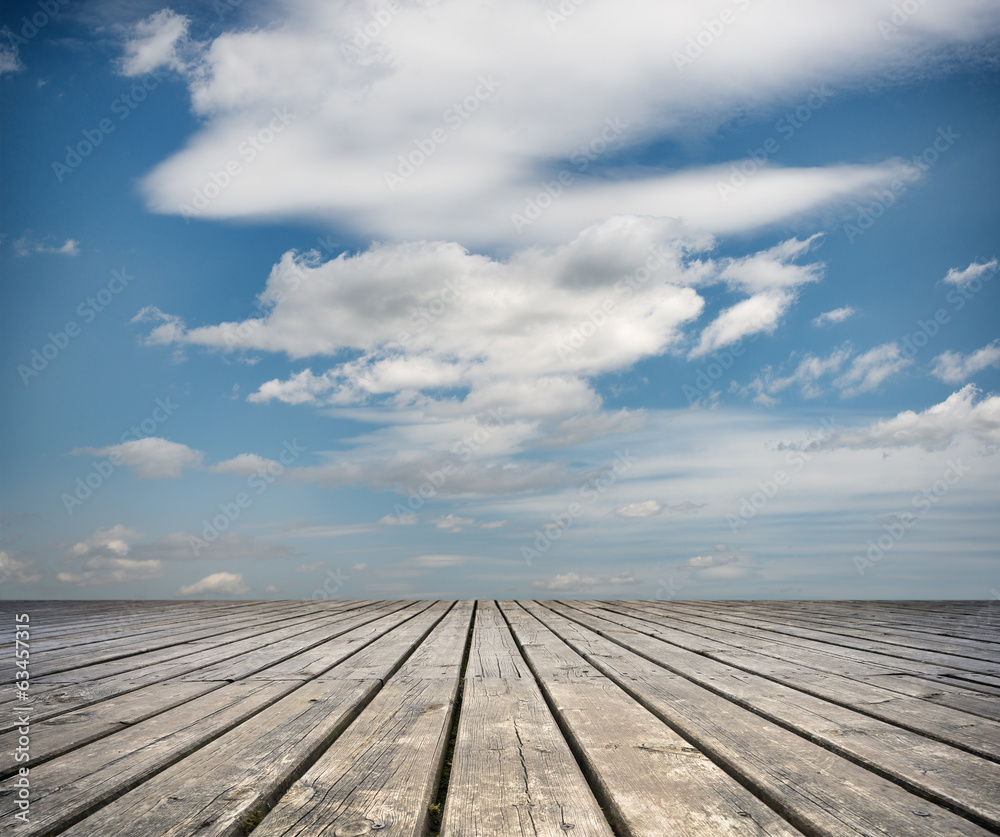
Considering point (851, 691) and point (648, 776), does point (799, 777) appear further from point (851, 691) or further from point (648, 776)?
point (851, 691)

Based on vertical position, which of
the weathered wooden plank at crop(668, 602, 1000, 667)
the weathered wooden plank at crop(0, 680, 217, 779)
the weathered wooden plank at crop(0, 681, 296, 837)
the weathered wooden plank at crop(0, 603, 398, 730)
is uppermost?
the weathered wooden plank at crop(0, 681, 296, 837)

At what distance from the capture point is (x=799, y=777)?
120cm

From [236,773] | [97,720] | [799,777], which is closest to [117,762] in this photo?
[236,773]

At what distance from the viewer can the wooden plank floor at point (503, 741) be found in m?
1.03

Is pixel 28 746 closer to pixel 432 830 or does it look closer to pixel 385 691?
pixel 385 691

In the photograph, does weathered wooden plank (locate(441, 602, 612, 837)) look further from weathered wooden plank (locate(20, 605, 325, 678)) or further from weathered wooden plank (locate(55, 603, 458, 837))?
weathered wooden plank (locate(20, 605, 325, 678))

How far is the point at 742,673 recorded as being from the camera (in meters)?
2.30

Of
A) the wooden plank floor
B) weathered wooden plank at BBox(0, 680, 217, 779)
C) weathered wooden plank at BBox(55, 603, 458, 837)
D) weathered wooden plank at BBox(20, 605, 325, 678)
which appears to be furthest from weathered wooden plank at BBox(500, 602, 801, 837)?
weathered wooden plank at BBox(20, 605, 325, 678)

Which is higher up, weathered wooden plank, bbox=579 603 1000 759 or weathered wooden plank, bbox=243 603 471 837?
weathered wooden plank, bbox=243 603 471 837

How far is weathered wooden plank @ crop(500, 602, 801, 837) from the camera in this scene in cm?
99

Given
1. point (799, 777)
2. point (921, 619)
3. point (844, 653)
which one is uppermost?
point (799, 777)

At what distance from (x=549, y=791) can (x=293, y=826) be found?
16.8 inches

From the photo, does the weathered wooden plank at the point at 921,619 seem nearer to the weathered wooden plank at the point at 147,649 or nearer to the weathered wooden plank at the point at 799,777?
the weathered wooden plank at the point at 799,777

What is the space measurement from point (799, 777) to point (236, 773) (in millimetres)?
1073
